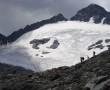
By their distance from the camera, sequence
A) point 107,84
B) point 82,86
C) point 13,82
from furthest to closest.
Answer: point 13,82 < point 82,86 < point 107,84

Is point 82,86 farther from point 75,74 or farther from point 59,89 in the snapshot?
point 75,74

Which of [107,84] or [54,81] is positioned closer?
[107,84]

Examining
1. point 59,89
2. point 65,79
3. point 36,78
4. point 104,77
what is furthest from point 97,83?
point 36,78

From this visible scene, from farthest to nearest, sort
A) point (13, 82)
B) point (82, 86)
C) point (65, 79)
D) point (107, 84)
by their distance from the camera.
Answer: point (13, 82), point (65, 79), point (82, 86), point (107, 84)

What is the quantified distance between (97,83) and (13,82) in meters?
29.3

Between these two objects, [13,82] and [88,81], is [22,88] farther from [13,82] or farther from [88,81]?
[88,81]

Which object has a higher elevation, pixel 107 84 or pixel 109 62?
pixel 109 62

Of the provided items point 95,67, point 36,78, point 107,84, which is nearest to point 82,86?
point 107,84

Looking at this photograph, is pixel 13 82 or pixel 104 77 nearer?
pixel 104 77

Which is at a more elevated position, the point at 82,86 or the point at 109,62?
the point at 109,62

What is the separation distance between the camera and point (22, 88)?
342ft

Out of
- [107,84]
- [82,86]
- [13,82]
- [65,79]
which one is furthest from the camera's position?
[13,82]

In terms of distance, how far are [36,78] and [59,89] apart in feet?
64.8

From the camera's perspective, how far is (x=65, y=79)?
103 meters
